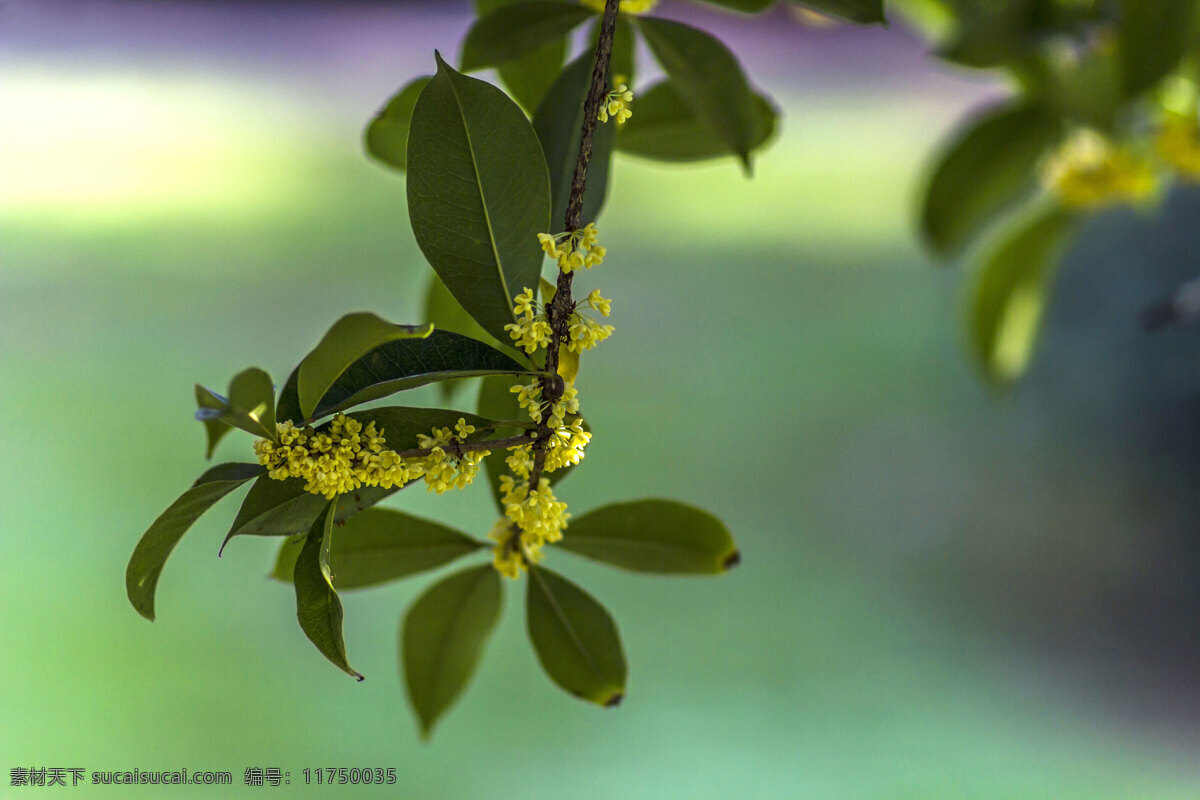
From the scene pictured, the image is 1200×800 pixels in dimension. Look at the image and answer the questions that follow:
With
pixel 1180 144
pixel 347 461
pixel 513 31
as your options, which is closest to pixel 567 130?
pixel 513 31

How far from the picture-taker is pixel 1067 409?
195 centimetres

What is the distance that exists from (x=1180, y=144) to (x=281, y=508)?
55 cm

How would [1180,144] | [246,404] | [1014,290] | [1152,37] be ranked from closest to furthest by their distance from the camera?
[246,404] < [1152,37] < [1180,144] < [1014,290]

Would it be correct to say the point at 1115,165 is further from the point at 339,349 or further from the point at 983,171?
the point at 339,349

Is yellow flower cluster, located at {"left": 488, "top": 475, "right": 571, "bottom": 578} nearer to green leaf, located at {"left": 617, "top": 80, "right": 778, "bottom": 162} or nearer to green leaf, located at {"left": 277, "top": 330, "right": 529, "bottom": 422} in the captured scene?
green leaf, located at {"left": 277, "top": 330, "right": 529, "bottom": 422}

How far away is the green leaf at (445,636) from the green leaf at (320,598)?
144mm

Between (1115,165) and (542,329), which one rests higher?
(1115,165)

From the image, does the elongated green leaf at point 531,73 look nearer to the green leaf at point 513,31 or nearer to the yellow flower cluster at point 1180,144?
the green leaf at point 513,31

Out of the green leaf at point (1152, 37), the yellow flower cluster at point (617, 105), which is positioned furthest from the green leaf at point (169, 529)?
the green leaf at point (1152, 37)

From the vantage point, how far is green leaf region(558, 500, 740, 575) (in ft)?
1.20

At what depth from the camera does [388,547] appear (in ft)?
1.23

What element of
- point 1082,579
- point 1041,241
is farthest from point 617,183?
point 1041,241

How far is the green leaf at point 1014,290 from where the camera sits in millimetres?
673

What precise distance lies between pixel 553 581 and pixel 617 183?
1.87 metres
